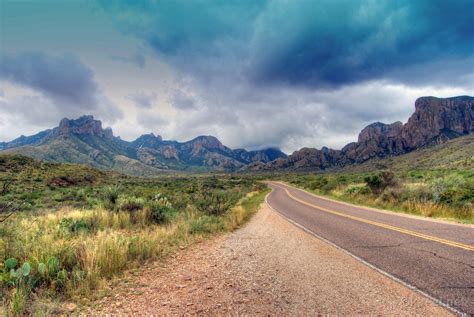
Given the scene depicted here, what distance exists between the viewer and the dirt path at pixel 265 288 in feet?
12.2

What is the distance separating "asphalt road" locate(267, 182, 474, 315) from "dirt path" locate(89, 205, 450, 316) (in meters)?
0.40

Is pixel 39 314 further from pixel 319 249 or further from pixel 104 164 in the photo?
pixel 104 164

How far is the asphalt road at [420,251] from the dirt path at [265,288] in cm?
40

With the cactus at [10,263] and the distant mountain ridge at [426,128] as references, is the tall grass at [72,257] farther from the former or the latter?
the distant mountain ridge at [426,128]

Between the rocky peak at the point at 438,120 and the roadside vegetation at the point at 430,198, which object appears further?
the rocky peak at the point at 438,120

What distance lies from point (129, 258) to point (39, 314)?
260 cm

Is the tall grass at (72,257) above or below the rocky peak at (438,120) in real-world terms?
below

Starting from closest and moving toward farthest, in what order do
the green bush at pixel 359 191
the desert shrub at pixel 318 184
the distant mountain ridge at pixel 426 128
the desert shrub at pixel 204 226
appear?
1. the desert shrub at pixel 204 226
2. the green bush at pixel 359 191
3. the desert shrub at pixel 318 184
4. the distant mountain ridge at pixel 426 128

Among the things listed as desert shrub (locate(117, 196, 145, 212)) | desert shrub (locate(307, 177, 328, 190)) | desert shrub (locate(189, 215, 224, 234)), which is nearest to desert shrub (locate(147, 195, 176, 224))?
desert shrub (locate(117, 196, 145, 212))

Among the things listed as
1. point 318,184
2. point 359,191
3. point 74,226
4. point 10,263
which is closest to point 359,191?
point 359,191

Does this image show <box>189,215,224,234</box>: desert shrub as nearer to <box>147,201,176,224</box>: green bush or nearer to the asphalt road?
<box>147,201,176,224</box>: green bush

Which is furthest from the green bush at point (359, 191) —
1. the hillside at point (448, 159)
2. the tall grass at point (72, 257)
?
the hillside at point (448, 159)

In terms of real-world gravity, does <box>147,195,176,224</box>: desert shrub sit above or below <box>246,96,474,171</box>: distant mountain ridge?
below

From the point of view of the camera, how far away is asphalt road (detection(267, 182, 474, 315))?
408 centimetres
